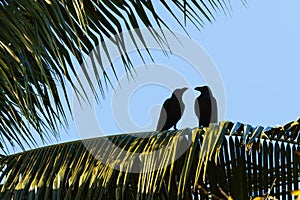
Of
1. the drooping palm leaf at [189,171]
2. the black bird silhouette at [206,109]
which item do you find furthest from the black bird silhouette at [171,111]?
the drooping palm leaf at [189,171]

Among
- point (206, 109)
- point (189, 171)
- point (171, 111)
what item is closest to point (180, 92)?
point (171, 111)

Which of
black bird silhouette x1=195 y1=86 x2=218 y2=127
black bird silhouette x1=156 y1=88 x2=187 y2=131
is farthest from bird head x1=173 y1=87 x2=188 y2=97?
black bird silhouette x1=195 y1=86 x2=218 y2=127

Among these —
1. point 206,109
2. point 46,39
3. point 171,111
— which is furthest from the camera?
point 171,111

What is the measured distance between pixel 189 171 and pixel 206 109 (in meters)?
0.94

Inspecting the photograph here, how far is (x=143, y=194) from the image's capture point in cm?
298

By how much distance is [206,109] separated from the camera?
389 cm

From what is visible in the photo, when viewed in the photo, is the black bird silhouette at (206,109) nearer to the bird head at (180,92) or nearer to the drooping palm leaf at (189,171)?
the bird head at (180,92)

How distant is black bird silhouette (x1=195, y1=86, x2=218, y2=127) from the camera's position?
3.83 metres

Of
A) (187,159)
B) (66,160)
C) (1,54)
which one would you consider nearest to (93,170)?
(66,160)

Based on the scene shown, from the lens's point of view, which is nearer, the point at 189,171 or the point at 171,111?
the point at 189,171

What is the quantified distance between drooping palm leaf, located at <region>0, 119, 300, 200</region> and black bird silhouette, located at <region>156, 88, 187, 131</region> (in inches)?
34.0

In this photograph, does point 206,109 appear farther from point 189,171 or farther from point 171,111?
point 189,171

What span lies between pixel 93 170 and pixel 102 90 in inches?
19.9

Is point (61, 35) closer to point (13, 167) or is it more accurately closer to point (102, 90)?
point (102, 90)
